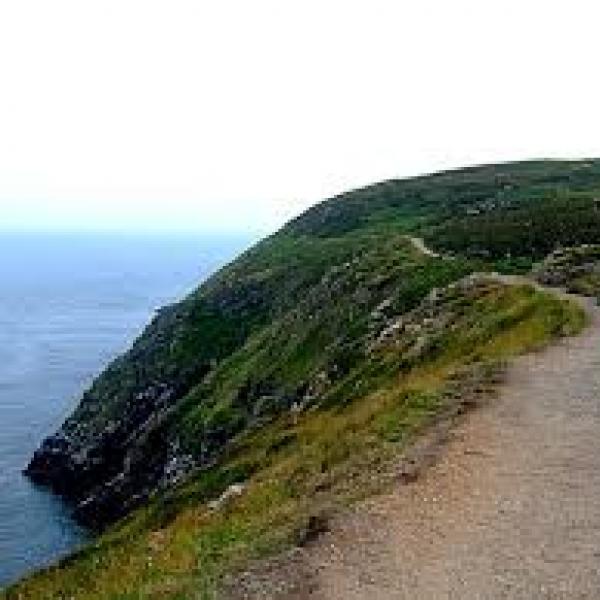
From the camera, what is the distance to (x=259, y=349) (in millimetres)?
129875

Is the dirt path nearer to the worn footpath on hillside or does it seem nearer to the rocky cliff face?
the rocky cliff face

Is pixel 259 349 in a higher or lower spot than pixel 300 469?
lower

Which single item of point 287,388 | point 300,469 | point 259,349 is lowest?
point 259,349

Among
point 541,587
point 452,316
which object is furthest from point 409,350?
point 541,587

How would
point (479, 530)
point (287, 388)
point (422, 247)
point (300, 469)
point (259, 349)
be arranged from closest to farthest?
1. point (479, 530)
2. point (300, 469)
3. point (287, 388)
4. point (259, 349)
5. point (422, 247)

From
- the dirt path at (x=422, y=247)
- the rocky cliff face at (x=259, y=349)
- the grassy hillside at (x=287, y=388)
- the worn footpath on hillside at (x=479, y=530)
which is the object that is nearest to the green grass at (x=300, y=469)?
the grassy hillside at (x=287, y=388)

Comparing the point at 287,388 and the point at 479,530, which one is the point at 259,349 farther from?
the point at 479,530

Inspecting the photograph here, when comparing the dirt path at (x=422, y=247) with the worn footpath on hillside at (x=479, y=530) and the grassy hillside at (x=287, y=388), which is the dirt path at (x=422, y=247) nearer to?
the grassy hillside at (x=287, y=388)

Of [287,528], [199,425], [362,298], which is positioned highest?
[287,528]

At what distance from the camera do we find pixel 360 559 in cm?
2853

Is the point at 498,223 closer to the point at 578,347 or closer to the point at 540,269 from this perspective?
the point at 540,269

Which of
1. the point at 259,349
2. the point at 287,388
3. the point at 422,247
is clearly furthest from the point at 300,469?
the point at 422,247

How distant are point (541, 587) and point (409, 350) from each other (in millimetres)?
51879

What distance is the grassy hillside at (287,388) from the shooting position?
1449 inches
